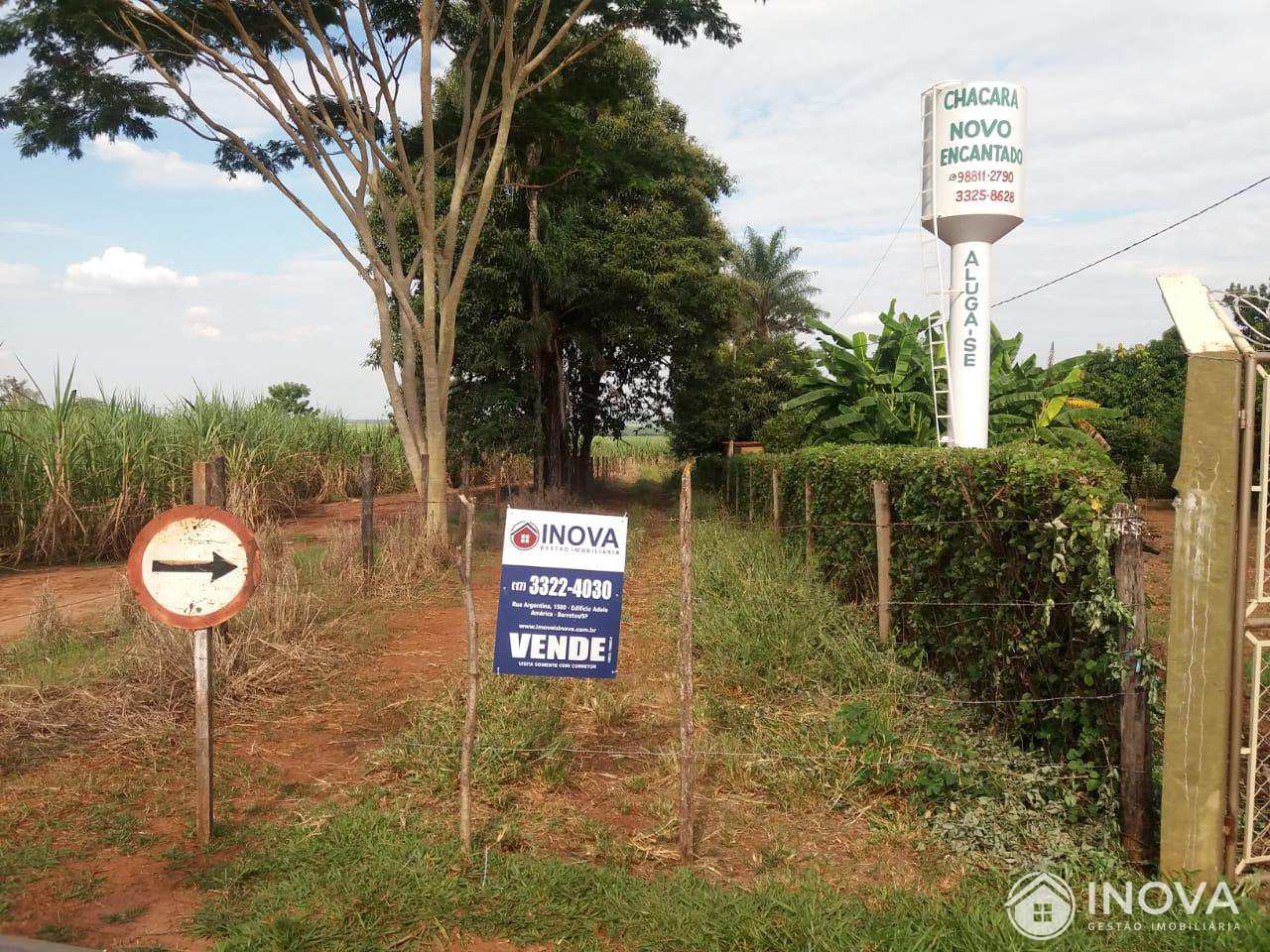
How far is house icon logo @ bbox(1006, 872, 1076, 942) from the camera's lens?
362 centimetres

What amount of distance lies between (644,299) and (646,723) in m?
14.9

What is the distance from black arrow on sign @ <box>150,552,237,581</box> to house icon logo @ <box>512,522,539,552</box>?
59.3 inches

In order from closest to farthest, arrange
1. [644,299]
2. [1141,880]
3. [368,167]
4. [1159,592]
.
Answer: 1. [1141,880]
2. [1159,592]
3. [368,167]
4. [644,299]

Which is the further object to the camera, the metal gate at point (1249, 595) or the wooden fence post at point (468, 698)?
the wooden fence post at point (468, 698)

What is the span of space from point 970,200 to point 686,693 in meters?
8.72

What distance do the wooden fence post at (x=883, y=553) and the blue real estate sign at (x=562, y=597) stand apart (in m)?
3.29

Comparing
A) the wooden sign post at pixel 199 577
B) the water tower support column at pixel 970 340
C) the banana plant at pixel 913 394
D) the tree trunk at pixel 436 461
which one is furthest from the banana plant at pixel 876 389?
the wooden sign post at pixel 199 577

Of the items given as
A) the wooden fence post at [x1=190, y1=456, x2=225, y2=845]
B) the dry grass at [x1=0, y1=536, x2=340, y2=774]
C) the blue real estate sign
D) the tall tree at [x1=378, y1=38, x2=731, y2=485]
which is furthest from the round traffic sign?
the tall tree at [x1=378, y1=38, x2=731, y2=485]

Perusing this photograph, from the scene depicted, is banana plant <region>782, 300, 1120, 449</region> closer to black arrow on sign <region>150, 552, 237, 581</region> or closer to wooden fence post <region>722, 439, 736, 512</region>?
wooden fence post <region>722, 439, 736, 512</region>

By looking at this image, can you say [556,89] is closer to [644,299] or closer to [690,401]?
[644,299]

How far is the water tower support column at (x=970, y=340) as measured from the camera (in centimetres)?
1117

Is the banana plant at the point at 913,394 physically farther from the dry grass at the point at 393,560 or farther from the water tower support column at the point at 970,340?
the dry grass at the point at 393,560

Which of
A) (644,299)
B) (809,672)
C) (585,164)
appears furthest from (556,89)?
(809,672)

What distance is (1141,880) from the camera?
400 cm
